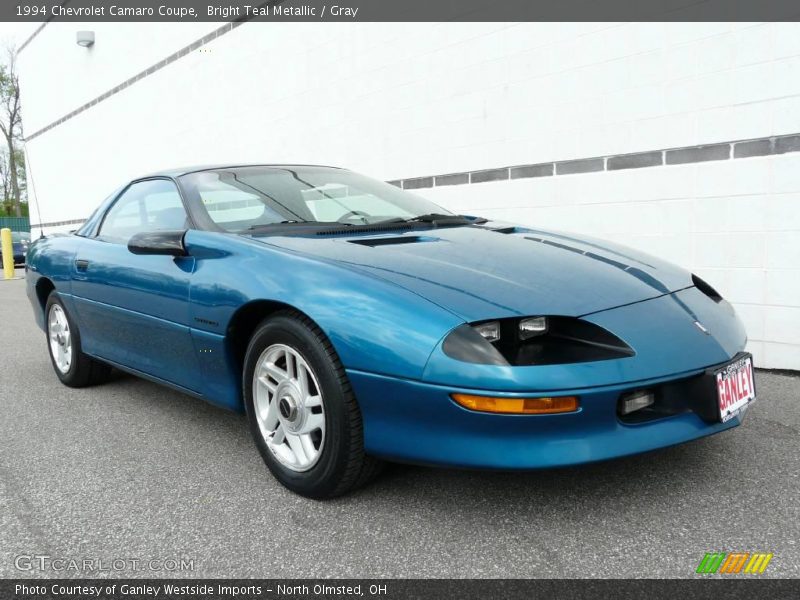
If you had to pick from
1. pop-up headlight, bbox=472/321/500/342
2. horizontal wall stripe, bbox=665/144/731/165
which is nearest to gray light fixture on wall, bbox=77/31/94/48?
horizontal wall stripe, bbox=665/144/731/165

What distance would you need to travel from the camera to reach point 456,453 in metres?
2.04

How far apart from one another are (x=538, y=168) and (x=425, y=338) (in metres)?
3.64

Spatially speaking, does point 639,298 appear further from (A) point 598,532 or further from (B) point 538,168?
(B) point 538,168

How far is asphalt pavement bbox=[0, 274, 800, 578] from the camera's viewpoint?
6.48 feet

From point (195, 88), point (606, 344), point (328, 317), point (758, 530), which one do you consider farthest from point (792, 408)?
point (195, 88)

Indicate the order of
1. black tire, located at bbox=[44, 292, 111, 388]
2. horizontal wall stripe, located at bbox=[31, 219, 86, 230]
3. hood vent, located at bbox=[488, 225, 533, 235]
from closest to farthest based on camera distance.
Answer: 1. hood vent, located at bbox=[488, 225, 533, 235]
2. black tire, located at bbox=[44, 292, 111, 388]
3. horizontal wall stripe, located at bbox=[31, 219, 86, 230]

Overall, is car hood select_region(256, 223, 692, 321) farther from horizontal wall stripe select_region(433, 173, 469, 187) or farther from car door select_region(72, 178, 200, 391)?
horizontal wall stripe select_region(433, 173, 469, 187)

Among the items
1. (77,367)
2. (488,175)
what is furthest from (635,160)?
(77,367)

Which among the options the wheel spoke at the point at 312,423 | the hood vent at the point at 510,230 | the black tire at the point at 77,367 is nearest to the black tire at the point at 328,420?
the wheel spoke at the point at 312,423

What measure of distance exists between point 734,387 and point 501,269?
2.81 ft

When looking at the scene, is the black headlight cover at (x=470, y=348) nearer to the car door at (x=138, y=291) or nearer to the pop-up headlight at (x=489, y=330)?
the pop-up headlight at (x=489, y=330)

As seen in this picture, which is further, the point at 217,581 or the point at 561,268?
the point at 561,268
